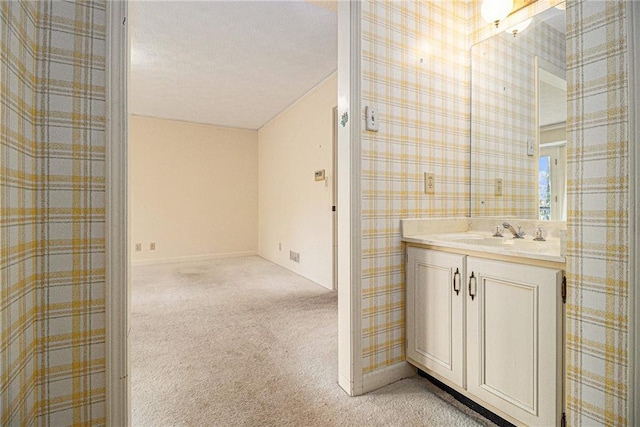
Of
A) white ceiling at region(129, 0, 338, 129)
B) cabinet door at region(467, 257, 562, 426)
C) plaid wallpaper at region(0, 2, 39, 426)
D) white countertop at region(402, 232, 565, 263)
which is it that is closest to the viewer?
plaid wallpaper at region(0, 2, 39, 426)

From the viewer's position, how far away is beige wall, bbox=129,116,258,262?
16.6 feet

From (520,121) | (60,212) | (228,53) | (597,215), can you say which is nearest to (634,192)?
(597,215)

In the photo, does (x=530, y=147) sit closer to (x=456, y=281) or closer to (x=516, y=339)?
(x=456, y=281)

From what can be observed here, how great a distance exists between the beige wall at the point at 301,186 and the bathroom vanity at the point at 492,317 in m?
2.02

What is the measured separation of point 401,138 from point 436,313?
3.00 feet

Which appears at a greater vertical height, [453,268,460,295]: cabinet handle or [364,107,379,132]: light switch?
[364,107,379,132]: light switch

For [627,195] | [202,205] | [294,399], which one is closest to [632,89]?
[627,195]

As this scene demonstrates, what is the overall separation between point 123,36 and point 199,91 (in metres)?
3.33

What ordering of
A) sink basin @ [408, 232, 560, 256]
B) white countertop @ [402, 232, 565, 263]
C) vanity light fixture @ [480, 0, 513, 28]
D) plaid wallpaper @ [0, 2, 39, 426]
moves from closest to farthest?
plaid wallpaper @ [0, 2, 39, 426] → white countertop @ [402, 232, 565, 263] → sink basin @ [408, 232, 560, 256] → vanity light fixture @ [480, 0, 513, 28]

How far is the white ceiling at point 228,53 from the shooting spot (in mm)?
2404

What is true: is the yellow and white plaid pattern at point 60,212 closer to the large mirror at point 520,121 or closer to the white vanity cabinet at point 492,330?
the white vanity cabinet at point 492,330

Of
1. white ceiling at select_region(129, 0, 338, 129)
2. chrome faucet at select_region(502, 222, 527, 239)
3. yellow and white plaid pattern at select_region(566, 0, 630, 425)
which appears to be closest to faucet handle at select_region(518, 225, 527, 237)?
chrome faucet at select_region(502, 222, 527, 239)

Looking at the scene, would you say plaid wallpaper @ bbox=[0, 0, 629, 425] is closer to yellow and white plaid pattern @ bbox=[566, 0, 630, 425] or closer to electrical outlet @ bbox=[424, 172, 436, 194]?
yellow and white plaid pattern @ bbox=[566, 0, 630, 425]

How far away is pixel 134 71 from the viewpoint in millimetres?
3449
